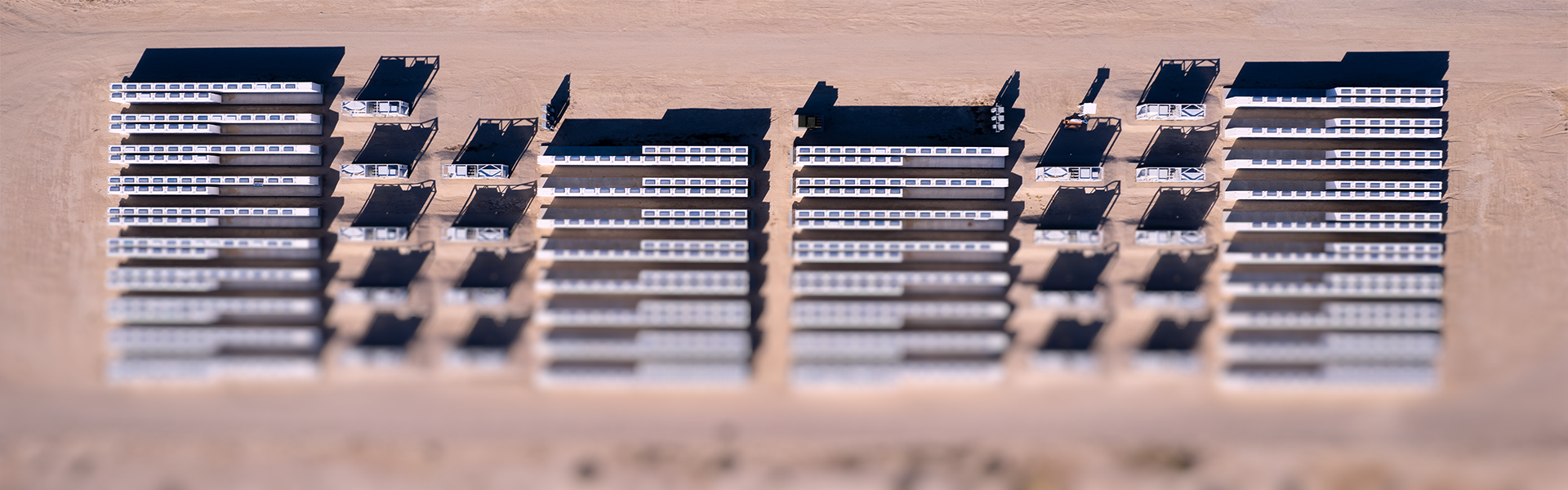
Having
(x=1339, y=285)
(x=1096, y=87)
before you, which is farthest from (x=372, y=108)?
(x=1339, y=285)

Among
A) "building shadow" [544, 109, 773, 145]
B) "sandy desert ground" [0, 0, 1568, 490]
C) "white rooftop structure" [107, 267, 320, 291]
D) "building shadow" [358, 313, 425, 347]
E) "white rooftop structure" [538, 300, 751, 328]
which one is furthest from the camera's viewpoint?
"building shadow" [544, 109, 773, 145]

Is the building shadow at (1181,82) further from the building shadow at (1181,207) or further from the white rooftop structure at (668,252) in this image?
the white rooftop structure at (668,252)

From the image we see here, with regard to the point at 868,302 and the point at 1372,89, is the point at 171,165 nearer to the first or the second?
the point at 868,302

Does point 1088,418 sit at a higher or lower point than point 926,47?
lower

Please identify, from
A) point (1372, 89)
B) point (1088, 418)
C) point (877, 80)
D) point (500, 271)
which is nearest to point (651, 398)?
point (500, 271)

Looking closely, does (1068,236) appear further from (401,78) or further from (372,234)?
(401,78)

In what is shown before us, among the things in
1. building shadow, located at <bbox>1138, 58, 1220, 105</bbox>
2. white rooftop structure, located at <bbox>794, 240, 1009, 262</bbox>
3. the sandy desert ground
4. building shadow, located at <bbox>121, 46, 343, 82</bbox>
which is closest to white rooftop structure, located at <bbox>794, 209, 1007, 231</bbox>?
white rooftop structure, located at <bbox>794, 240, 1009, 262</bbox>

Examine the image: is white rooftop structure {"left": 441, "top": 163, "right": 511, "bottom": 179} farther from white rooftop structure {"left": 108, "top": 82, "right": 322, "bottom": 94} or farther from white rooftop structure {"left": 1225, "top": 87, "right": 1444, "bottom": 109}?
white rooftop structure {"left": 1225, "top": 87, "right": 1444, "bottom": 109}

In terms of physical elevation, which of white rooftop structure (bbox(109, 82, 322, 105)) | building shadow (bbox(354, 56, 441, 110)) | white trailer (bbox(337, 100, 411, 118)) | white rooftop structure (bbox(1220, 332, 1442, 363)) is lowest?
white rooftop structure (bbox(1220, 332, 1442, 363))
